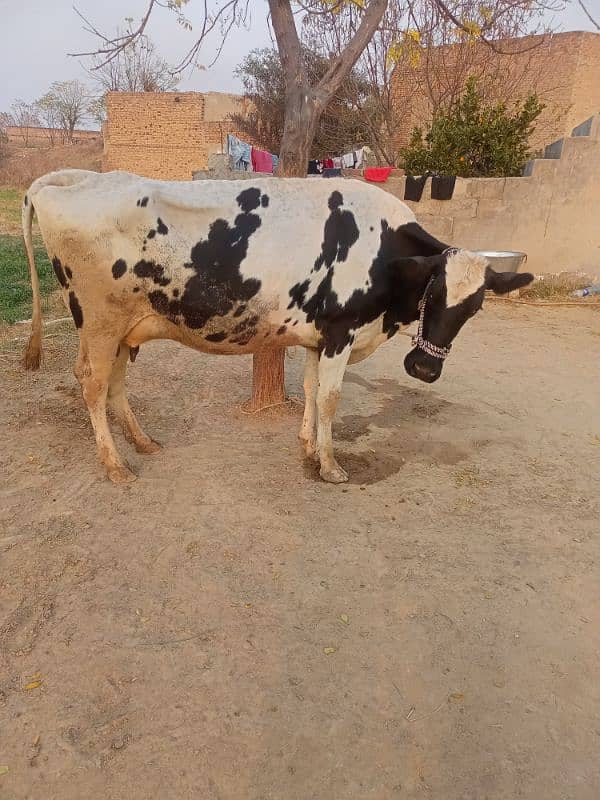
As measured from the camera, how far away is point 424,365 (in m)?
4.13

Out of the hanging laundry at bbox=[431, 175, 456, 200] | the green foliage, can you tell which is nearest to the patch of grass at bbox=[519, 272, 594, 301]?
the hanging laundry at bbox=[431, 175, 456, 200]

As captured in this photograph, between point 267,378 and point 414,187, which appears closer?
point 267,378

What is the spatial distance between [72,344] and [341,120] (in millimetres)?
15396

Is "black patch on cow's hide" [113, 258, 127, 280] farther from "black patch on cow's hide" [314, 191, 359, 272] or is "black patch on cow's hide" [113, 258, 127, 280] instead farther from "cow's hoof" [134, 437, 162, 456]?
"cow's hoof" [134, 437, 162, 456]

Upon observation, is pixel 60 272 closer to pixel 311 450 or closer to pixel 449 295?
pixel 311 450

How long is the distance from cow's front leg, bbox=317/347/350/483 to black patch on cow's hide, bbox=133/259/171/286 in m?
1.24

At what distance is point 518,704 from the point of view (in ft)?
7.91

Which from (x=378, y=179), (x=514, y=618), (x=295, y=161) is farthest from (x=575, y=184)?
(x=514, y=618)

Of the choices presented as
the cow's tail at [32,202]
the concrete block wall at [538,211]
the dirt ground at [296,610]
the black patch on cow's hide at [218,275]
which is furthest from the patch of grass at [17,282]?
the concrete block wall at [538,211]

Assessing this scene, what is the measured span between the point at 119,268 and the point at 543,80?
21381mm

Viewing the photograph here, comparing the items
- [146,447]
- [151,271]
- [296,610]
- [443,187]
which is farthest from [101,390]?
[443,187]

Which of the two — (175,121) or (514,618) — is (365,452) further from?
(175,121)

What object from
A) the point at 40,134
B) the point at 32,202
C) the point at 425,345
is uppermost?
the point at 40,134

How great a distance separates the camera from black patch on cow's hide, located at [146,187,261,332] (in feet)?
11.9
